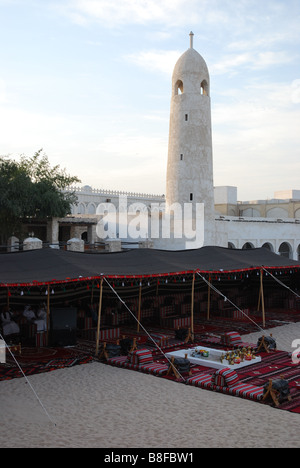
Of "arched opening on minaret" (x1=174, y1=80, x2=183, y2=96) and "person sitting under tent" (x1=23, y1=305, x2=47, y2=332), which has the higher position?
"arched opening on minaret" (x1=174, y1=80, x2=183, y2=96)

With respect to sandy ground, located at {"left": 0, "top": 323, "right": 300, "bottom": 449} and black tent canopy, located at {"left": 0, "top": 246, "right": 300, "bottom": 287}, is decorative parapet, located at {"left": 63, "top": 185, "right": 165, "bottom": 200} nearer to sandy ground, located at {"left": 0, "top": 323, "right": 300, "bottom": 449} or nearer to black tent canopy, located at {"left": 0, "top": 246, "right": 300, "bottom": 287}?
black tent canopy, located at {"left": 0, "top": 246, "right": 300, "bottom": 287}

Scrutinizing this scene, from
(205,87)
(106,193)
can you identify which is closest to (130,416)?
(205,87)

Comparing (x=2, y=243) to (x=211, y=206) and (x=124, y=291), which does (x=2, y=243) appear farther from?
(x=124, y=291)

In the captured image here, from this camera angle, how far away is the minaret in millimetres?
27719

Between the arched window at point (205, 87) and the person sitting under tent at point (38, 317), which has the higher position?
A: the arched window at point (205, 87)

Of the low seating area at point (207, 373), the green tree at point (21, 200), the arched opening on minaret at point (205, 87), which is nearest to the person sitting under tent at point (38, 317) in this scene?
the low seating area at point (207, 373)

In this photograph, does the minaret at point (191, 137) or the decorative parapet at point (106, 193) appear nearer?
the minaret at point (191, 137)

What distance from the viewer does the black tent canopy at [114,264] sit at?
12.1m

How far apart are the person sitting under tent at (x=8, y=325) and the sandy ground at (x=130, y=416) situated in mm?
3177

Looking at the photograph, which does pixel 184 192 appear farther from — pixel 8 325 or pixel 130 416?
pixel 130 416

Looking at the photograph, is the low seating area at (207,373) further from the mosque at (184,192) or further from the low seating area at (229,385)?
the mosque at (184,192)

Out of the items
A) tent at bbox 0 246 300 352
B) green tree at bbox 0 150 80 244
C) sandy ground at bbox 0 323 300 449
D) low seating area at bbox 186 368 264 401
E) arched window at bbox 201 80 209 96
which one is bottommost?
sandy ground at bbox 0 323 300 449

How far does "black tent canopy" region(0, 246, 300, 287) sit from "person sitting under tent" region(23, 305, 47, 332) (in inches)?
65.1

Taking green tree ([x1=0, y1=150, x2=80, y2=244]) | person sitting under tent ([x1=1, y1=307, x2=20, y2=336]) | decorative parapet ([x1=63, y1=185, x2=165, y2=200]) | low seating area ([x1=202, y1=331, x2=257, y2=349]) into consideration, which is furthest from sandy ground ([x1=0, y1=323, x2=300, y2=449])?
decorative parapet ([x1=63, y1=185, x2=165, y2=200])
